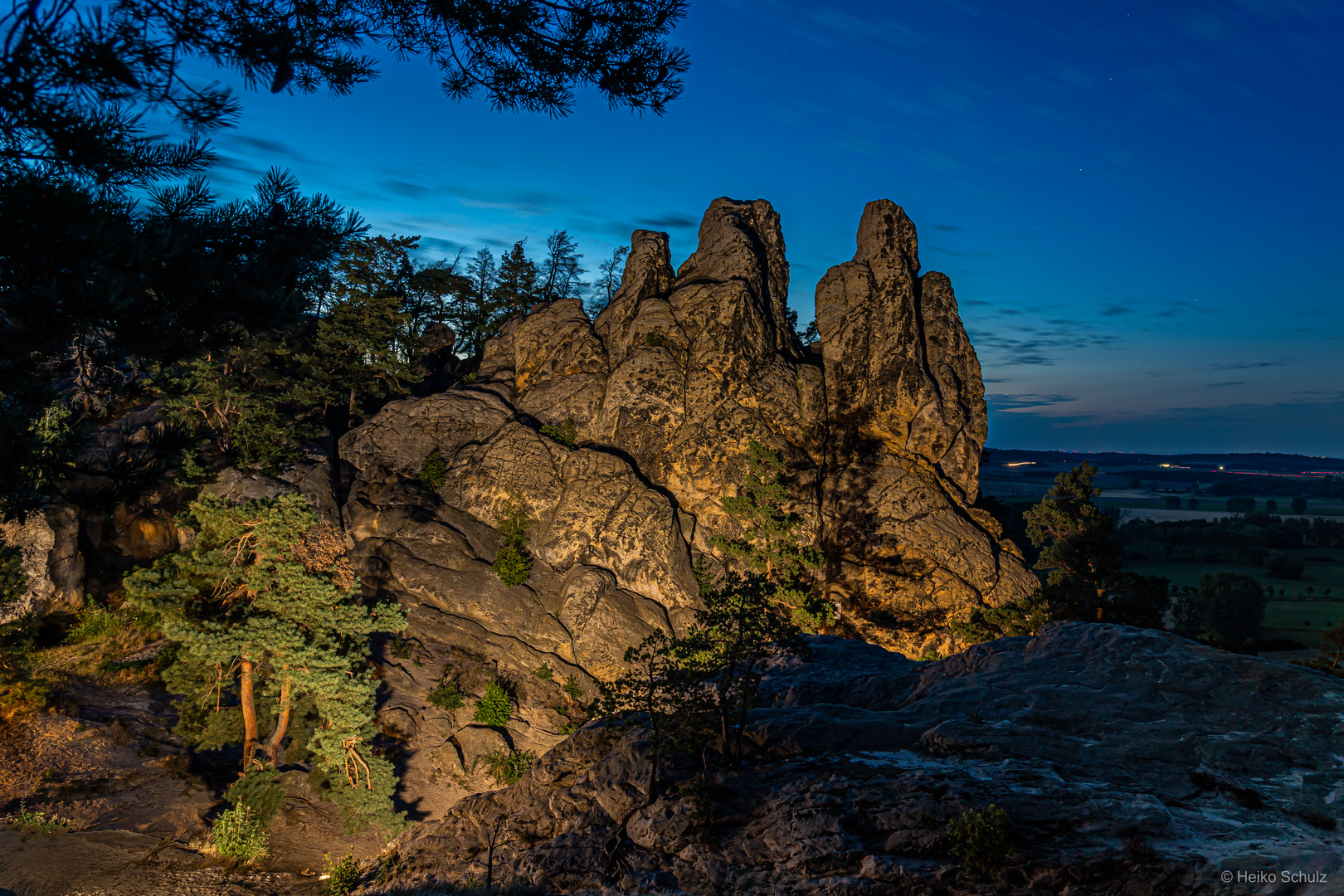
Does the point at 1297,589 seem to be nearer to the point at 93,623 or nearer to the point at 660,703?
the point at 660,703

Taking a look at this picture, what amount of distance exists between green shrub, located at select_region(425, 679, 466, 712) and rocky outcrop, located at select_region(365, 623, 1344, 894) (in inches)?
569

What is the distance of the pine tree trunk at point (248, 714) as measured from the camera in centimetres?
2058

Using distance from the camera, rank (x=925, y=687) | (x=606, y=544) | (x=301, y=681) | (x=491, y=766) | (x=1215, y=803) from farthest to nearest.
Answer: (x=606, y=544) < (x=491, y=766) < (x=301, y=681) < (x=925, y=687) < (x=1215, y=803)

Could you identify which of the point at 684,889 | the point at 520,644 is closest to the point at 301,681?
the point at 520,644

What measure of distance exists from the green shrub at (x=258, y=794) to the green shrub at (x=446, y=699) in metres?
9.67

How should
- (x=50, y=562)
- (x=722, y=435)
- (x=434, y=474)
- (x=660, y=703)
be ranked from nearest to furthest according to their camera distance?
1. (x=660, y=703)
2. (x=50, y=562)
3. (x=434, y=474)
4. (x=722, y=435)

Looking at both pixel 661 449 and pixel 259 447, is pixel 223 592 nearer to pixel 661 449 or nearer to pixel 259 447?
pixel 259 447

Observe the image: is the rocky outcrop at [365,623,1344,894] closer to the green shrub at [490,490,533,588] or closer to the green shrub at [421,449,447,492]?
the green shrub at [490,490,533,588]

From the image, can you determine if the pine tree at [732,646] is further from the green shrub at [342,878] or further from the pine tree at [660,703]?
the green shrub at [342,878]

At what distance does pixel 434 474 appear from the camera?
123 ft

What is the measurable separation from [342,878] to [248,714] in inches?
281

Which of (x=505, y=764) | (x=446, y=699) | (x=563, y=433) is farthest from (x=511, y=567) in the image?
(x=563, y=433)

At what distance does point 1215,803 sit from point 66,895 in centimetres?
2759

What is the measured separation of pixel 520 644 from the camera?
3191cm
